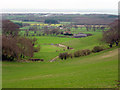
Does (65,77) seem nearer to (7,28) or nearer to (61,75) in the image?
(61,75)

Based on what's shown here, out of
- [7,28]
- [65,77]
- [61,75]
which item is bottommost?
[61,75]

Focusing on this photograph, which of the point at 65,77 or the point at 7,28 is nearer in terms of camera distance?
the point at 65,77

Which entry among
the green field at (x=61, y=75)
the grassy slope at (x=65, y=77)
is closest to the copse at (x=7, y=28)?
the green field at (x=61, y=75)

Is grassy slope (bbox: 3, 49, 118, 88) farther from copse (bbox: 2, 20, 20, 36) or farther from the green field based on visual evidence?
copse (bbox: 2, 20, 20, 36)

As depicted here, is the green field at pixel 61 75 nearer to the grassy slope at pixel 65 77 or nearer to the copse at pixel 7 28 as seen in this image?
the grassy slope at pixel 65 77

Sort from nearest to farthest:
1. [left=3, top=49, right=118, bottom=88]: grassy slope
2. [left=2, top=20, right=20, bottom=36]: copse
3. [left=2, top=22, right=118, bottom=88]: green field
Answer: [left=3, top=49, right=118, bottom=88]: grassy slope, [left=2, top=22, right=118, bottom=88]: green field, [left=2, top=20, right=20, bottom=36]: copse

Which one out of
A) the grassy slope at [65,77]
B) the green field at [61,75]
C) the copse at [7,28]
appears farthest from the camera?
the copse at [7,28]

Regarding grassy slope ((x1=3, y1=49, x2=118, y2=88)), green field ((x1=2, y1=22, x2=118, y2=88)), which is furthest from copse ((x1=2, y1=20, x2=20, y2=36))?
grassy slope ((x1=3, y1=49, x2=118, y2=88))

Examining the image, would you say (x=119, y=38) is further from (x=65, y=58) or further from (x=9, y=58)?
(x=9, y=58)

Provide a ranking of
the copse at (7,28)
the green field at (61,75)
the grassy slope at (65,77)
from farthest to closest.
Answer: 1. the copse at (7,28)
2. the green field at (61,75)
3. the grassy slope at (65,77)

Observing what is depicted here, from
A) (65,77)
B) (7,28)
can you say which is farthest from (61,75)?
(7,28)

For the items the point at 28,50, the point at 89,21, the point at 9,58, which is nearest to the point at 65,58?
the point at 28,50
